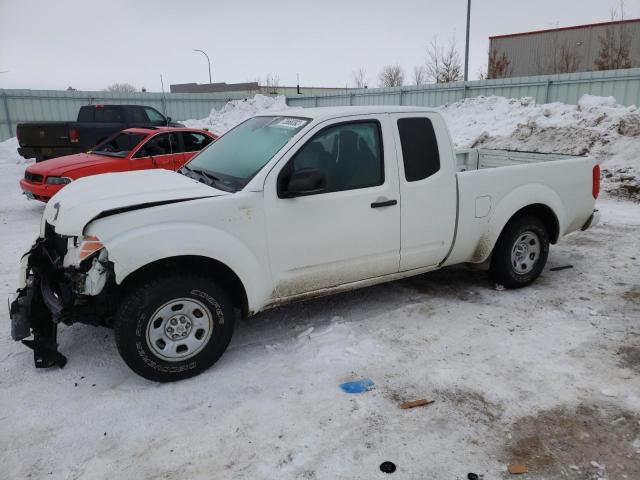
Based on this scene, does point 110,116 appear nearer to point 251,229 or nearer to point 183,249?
point 251,229

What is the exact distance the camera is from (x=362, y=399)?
11.2ft

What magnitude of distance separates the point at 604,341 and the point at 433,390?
1.73m

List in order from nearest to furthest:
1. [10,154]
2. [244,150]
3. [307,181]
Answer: [307,181] → [244,150] → [10,154]

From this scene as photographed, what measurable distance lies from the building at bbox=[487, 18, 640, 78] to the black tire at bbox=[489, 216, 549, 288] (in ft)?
77.5

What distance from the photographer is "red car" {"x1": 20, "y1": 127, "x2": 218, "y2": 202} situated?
838 centimetres

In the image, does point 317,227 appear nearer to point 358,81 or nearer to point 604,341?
point 604,341

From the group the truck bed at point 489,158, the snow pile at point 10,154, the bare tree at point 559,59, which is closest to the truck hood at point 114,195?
the truck bed at point 489,158

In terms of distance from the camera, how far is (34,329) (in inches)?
146

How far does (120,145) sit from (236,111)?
1524cm

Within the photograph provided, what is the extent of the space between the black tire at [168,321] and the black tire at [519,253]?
291 centimetres

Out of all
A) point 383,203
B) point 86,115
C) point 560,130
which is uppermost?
point 86,115

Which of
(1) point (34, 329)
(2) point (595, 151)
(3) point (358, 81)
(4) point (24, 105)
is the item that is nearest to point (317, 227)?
(1) point (34, 329)

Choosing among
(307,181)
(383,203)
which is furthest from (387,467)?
(383,203)

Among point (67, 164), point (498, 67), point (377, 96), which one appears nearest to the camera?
point (67, 164)
